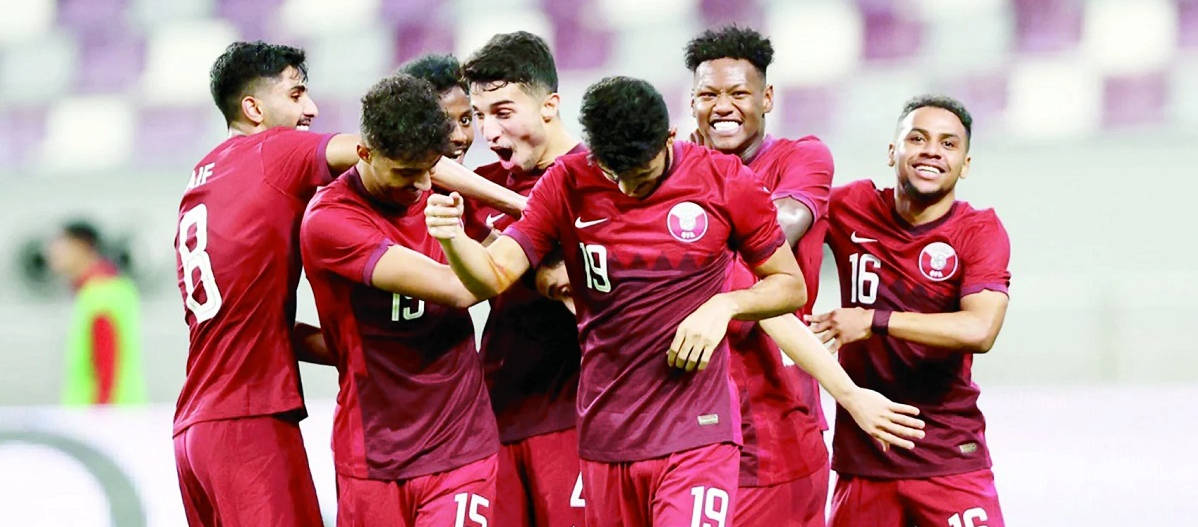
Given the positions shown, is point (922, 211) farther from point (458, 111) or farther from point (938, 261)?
point (458, 111)

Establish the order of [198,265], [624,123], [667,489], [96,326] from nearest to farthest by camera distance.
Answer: [624,123], [667,489], [198,265], [96,326]

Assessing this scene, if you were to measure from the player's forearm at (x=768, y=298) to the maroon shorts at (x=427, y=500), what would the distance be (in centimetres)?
77

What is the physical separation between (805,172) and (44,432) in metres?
3.27

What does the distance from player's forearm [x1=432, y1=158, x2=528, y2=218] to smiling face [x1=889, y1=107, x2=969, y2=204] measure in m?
1.31

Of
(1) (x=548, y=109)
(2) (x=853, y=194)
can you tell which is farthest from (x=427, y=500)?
(2) (x=853, y=194)

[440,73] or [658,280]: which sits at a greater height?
[440,73]

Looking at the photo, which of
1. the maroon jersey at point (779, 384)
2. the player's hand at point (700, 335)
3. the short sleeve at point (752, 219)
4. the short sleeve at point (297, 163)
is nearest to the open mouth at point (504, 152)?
the short sleeve at point (297, 163)

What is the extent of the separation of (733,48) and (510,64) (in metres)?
0.70

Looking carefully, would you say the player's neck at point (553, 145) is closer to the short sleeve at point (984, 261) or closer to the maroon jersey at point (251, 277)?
the maroon jersey at point (251, 277)

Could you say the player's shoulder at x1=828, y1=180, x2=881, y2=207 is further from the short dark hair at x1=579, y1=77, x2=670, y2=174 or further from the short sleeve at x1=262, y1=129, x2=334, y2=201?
the short sleeve at x1=262, y1=129, x2=334, y2=201

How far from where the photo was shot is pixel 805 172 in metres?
4.06

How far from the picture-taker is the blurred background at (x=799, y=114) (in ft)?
23.5

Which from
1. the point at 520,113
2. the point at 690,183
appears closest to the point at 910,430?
the point at 690,183

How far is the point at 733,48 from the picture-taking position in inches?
166
